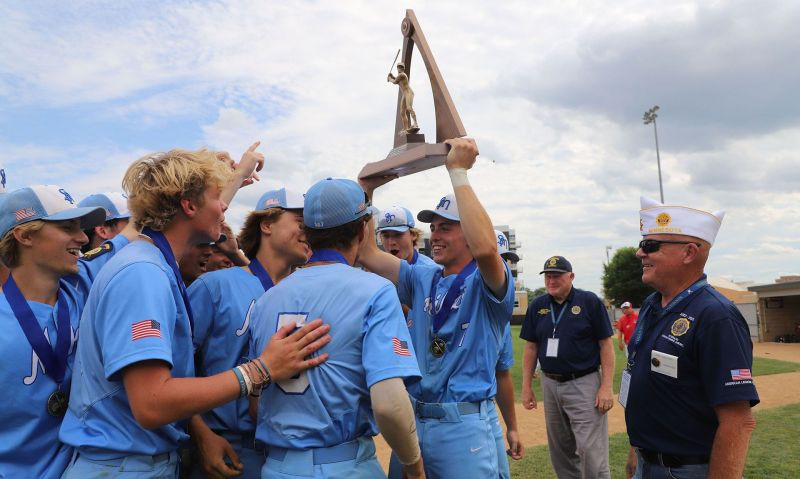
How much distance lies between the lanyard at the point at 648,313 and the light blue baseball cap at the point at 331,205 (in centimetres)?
218

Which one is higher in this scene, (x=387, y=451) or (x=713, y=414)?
(x=713, y=414)

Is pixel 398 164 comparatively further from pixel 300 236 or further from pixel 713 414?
pixel 713 414

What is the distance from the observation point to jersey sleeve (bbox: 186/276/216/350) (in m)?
3.42

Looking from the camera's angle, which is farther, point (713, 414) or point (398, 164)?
point (398, 164)

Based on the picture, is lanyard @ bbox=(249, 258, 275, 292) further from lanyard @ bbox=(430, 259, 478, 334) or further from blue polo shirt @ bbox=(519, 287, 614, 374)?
blue polo shirt @ bbox=(519, 287, 614, 374)

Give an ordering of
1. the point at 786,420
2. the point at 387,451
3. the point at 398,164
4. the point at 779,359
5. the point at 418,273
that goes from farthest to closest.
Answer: the point at 779,359
the point at 786,420
the point at 387,451
the point at 418,273
the point at 398,164

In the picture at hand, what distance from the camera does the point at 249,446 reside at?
3449 millimetres

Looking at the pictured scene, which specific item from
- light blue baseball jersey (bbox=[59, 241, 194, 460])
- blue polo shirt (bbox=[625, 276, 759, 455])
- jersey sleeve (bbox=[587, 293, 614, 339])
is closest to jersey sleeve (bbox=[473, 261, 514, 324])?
blue polo shirt (bbox=[625, 276, 759, 455])

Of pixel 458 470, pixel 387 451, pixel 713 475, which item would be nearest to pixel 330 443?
pixel 458 470

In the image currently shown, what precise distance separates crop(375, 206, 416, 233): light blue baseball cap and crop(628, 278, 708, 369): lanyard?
3095 millimetres

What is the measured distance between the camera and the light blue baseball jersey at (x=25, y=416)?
275 cm

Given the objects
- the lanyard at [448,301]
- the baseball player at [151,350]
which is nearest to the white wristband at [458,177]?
the lanyard at [448,301]

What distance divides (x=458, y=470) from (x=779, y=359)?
25.7 meters

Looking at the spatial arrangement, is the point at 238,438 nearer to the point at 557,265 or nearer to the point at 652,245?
the point at 652,245
